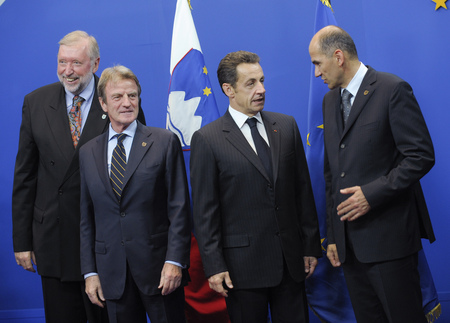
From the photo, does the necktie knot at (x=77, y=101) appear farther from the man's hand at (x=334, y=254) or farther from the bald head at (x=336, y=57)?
the man's hand at (x=334, y=254)

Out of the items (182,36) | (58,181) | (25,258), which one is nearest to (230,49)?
(182,36)

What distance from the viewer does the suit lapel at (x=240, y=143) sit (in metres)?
2.20

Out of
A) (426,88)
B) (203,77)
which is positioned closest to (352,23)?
(426,88)

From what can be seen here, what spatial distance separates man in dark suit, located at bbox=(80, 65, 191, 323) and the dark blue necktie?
335 mm

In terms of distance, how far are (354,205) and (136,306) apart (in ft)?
3.28

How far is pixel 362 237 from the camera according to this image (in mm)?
2197

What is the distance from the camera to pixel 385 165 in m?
2.17

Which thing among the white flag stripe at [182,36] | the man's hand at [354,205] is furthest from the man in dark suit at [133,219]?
the white flag stripe at [182,36]

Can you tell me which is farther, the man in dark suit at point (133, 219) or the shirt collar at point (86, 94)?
the shirt collar at point (86, 94)

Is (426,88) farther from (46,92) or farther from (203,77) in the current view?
(46,92)

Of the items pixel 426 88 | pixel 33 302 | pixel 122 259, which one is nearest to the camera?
pixel 122 259

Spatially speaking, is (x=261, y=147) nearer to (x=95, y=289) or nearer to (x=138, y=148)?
(x=138, y=148)

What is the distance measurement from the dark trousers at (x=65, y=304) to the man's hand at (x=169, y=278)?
1.80 ft

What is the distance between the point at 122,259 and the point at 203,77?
134 cm
